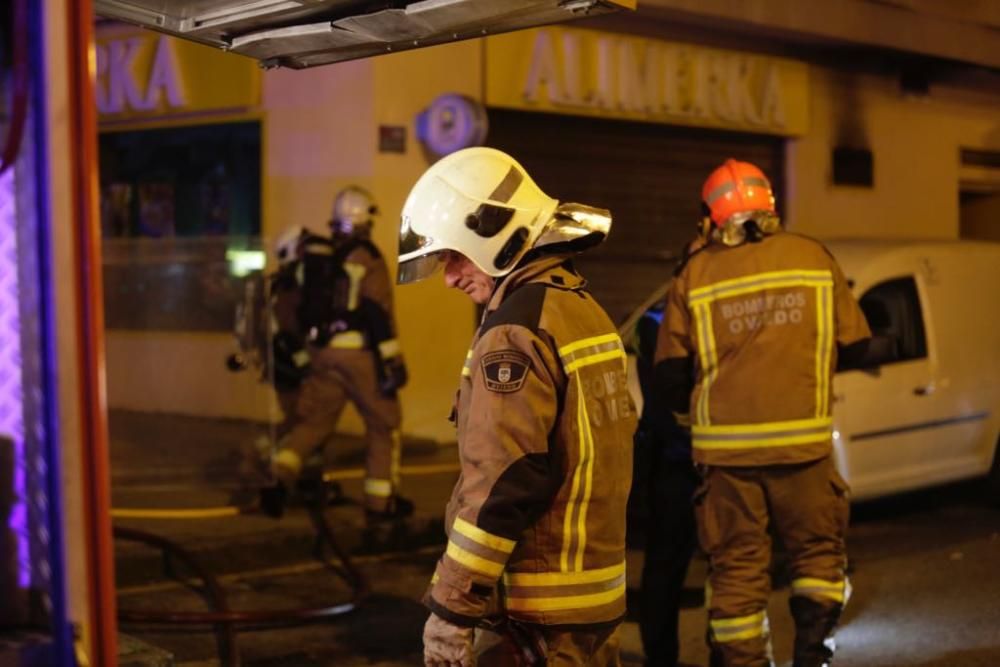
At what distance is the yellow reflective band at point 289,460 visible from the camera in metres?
7.79

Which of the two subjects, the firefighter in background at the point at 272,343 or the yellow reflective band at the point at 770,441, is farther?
the firefighter in background at the point at 272,343

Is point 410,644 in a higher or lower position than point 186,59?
lower

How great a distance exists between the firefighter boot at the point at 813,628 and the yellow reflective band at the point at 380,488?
3.40 m

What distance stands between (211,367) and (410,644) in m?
3.56

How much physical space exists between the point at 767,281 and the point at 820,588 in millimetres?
1121

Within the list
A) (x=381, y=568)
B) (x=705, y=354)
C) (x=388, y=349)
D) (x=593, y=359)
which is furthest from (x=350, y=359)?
(x=593, y=359)

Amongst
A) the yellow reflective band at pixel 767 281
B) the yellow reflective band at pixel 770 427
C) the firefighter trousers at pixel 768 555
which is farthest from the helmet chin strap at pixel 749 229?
the firefighter trousers at pixel 768 555

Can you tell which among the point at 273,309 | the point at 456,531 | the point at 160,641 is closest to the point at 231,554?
the point at 160,641

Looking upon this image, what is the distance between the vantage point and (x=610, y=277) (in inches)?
475

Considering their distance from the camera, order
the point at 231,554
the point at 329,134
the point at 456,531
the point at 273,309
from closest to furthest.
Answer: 1. the point at 456,531
2. the point at 231,554
3. the point at 273,309
4. the point at 329,134

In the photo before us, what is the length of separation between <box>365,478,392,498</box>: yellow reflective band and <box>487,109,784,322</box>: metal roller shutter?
417 centimetres

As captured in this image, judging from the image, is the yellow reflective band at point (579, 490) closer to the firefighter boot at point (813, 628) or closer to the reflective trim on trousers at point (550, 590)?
the reflective trim on trousers at point (550, 590)

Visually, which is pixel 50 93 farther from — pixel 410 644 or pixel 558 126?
pixel 558 126

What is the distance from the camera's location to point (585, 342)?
3221mm
